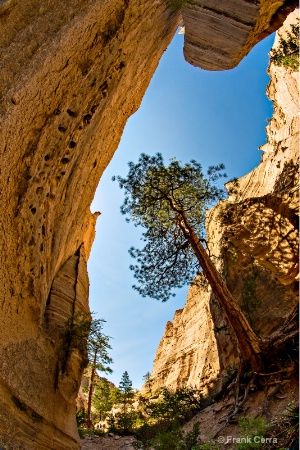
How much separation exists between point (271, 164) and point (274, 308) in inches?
374

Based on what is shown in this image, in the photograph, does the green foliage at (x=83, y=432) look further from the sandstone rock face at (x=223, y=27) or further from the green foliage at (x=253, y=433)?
the sandstone rock face at (x=223, y=27)

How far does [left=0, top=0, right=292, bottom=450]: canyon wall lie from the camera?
7012 mm

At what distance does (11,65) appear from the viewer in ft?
22.7

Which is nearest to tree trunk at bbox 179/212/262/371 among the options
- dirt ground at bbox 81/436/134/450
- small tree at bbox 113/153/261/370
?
small tree at bbox 113/153/261/370

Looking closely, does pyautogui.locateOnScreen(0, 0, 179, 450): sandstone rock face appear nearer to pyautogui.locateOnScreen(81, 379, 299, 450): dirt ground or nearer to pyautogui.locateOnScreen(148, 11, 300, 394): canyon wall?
pyautogui.locateOnScreen(81, 379, 299, 450): dirt ground

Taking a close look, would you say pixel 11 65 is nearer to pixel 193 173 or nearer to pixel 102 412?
pixel 193 173

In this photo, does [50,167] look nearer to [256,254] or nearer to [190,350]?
[256,254]

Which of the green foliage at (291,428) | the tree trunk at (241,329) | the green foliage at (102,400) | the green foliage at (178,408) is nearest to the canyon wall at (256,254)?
the green foliage at (178,408)

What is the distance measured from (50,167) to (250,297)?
1070cm

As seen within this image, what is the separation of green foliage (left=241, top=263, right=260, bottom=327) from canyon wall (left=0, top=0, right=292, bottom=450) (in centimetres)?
724

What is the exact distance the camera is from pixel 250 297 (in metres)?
15.5

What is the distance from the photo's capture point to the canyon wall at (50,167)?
701 centimetres

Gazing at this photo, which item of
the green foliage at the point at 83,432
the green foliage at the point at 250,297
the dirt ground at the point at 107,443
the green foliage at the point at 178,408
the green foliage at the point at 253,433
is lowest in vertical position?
the dirt ground at the point at 107,443

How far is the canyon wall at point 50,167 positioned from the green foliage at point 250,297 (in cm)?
724
